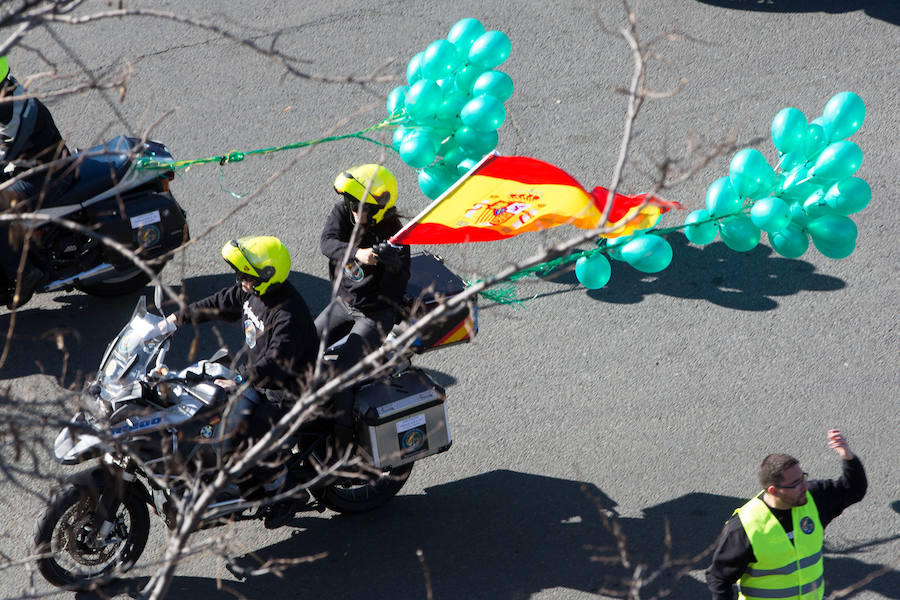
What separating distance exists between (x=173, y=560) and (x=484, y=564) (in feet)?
9.39

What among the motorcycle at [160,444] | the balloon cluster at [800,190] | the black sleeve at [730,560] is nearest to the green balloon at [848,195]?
the balloon cluster at [800,190]

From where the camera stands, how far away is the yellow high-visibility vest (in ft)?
15.2

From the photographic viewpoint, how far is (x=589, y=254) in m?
7.14

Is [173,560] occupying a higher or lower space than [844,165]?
lower

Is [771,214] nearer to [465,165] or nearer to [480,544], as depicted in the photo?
[465,165]

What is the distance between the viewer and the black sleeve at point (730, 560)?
181 inches

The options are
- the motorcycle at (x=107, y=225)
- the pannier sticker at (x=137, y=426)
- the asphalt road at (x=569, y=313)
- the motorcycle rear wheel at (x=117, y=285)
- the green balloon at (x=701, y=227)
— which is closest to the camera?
the pannier sticker at (x=137, y=426)

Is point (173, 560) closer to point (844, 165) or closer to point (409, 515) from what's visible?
point (409, 515)

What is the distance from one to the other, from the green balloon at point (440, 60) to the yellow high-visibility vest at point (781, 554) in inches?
155

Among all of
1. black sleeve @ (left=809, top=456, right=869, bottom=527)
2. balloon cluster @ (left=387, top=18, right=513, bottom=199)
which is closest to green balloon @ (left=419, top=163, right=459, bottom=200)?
balloon cluster @ (left=387, top=18, right=513, bottom=199)

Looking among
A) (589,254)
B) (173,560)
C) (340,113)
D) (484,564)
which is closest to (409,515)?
(484,564)

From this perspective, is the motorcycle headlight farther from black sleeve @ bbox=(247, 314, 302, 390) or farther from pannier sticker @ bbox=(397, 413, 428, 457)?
pannier sticker @ bbox=(397, 413, 428, 457)

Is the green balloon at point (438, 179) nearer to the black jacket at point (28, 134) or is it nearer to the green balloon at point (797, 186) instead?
the green balloon at point (797, 186)

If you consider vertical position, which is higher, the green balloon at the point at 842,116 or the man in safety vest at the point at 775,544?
the green balloon at the point at 842,116
